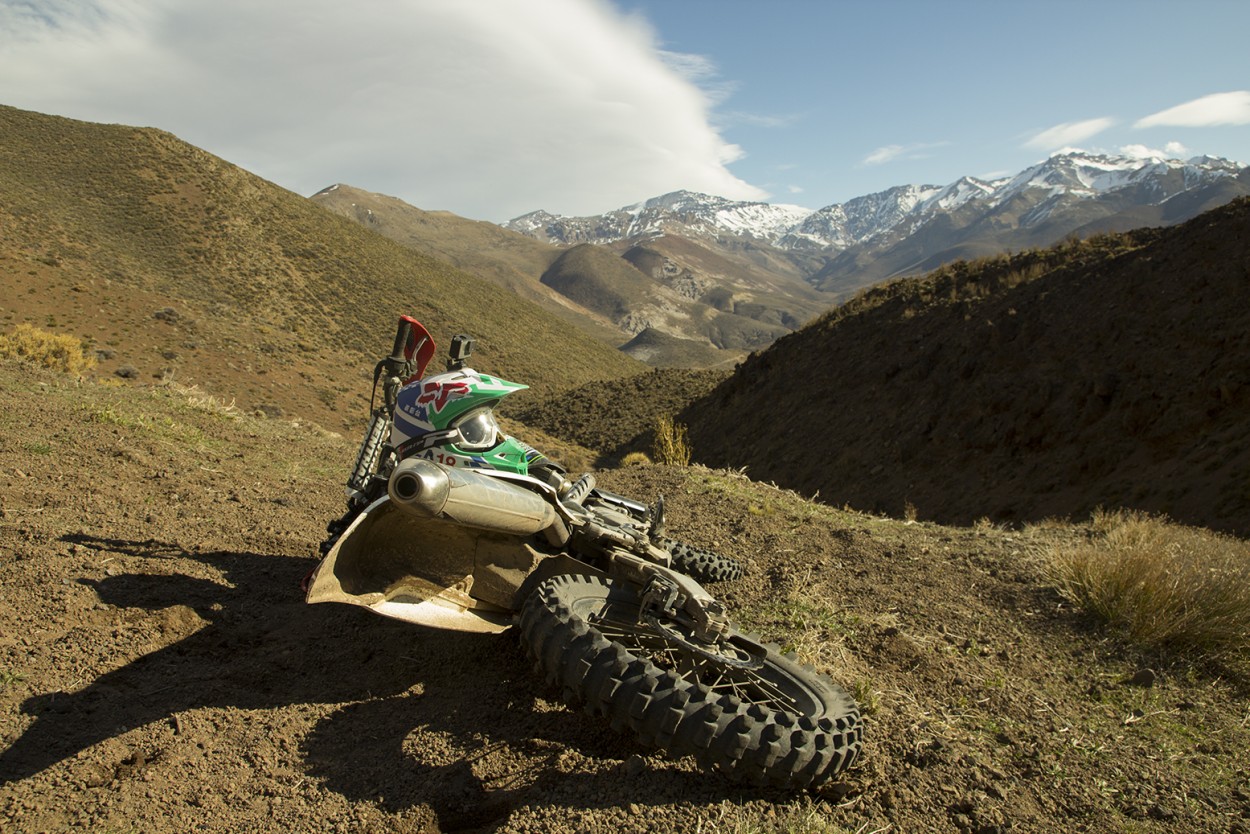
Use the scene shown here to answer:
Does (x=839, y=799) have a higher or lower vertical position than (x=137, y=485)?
lower

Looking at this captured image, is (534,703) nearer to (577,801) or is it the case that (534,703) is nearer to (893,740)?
(577,801)

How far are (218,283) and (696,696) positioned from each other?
145 ft

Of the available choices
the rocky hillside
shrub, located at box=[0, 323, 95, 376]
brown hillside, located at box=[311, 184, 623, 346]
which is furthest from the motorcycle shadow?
brown hillside, located at box=[311, 184, 623, 346]

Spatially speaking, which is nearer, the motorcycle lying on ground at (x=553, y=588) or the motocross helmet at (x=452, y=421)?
the motorcycle lying on ground at (x=553, y=588)


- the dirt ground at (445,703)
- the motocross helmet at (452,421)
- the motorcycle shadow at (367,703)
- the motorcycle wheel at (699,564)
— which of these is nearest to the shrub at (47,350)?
the dirt ground at (445,703)

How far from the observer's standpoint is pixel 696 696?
2852mm

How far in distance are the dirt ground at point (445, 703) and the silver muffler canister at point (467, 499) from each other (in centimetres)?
87

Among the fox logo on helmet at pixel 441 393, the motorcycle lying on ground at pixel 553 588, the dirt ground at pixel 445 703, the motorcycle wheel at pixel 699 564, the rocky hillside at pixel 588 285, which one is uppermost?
the rocky hillside at pixel 588 285

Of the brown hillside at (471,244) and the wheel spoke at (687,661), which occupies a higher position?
the brown hillside at (471,244)

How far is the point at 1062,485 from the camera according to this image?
51.1 feet

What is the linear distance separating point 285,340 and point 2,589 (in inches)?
1329

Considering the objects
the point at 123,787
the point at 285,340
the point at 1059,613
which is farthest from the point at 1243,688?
the point at 285,340

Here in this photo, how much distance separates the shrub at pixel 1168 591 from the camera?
4910 mm

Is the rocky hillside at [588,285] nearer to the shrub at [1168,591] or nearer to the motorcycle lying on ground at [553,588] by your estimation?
the shrub at [1168,591]
